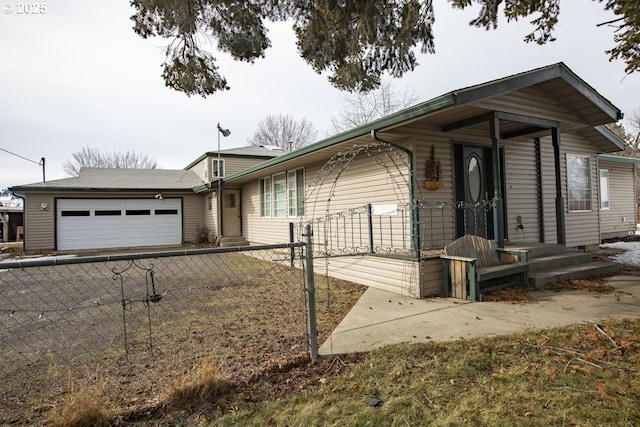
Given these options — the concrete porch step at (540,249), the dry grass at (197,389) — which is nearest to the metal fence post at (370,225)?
the concrete porch step at (540,249)

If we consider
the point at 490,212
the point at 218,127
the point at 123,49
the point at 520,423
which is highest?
the point at 218,127

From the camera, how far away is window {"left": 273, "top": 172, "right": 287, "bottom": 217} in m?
11.1

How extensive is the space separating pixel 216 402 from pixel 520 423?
6.50 ft

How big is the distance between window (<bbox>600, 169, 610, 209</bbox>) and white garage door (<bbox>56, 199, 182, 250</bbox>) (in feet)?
58.6

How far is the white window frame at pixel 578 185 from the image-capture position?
940 centimetres

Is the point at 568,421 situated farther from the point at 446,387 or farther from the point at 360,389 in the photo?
the point at 360,389

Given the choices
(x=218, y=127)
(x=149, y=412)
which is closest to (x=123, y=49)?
(x=149, y=412)

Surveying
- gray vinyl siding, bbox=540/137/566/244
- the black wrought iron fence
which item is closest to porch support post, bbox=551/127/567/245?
gray vinyl siding, bbox=540/137/566/244

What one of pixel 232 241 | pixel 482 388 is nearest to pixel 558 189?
pixel 482 388

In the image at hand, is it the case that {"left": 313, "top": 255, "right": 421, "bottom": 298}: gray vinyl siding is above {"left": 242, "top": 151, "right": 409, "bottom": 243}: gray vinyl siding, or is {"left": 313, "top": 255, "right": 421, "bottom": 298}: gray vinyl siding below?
below

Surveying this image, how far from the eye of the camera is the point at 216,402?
2498 mm

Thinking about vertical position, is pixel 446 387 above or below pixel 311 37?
below

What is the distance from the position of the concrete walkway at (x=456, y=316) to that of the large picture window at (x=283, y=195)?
16.9 feet

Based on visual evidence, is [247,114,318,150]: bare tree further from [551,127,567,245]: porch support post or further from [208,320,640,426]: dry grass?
[208,320,640,426]: dry grass
